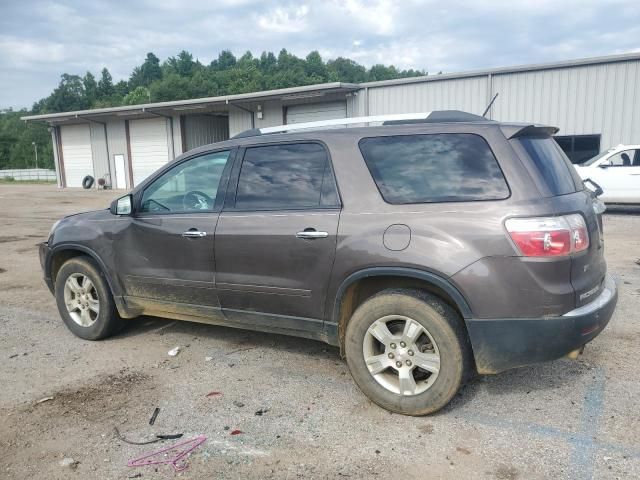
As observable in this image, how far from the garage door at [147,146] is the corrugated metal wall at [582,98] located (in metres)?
18.0

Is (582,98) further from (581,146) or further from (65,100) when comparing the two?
(65,100)

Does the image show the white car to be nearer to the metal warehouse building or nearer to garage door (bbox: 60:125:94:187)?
the metal warehouse building

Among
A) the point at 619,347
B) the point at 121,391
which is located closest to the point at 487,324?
the point at 619,347

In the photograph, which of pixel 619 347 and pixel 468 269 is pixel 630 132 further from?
pixel 468 269

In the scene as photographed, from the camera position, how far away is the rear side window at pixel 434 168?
10.4 feet

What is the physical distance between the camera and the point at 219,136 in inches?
1230

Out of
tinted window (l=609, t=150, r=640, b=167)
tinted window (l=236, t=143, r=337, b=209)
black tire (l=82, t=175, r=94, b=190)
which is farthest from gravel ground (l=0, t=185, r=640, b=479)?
black tire (l=82, t=175, r=94, b=190)

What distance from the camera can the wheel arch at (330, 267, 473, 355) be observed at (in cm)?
312

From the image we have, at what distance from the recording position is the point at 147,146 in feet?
95.5

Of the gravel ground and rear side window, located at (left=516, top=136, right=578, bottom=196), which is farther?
rear side window, located at (left=516, top=136, right=578, bottom=196)

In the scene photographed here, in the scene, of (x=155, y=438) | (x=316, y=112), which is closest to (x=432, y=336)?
(x=155, y=438)

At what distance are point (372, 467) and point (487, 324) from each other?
1.04 m

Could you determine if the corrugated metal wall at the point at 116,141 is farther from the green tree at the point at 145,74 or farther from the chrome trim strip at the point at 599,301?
the green tree at the point at 145,74

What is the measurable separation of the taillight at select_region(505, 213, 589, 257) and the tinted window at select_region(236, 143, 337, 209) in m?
1.20
